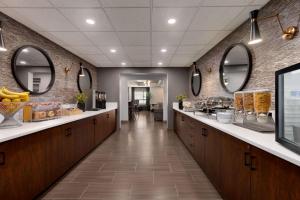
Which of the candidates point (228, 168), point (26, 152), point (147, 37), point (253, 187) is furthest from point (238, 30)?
point (26, 152)

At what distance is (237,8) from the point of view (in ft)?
8.36

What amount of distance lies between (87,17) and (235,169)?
2.86m

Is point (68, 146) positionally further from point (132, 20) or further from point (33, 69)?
point (132, 20)

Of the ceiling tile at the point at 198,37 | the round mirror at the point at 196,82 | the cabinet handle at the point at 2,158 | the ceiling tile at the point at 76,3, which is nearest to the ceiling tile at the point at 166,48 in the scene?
the ceiling tile at the point at 198,37

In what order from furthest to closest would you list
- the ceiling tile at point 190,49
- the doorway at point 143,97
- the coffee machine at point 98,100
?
1. the doorway at point 143,97
2. the coffee machine at point 98,100
3. the ceiling tile at point 190,49

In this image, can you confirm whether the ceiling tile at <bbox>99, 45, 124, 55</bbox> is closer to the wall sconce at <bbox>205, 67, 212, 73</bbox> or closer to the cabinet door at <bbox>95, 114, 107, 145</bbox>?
the cabinet door at <bbox>95, 114, 107, 145</bbox>

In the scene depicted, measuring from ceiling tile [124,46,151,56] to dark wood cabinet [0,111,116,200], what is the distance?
228 centimetres

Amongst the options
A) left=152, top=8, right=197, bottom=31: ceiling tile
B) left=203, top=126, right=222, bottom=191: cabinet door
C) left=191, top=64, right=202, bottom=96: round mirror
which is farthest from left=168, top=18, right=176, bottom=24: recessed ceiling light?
left=191, top=64, right=202, bottom=96: round mirror

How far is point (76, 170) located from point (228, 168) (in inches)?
94.8

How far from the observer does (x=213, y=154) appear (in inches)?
93.0

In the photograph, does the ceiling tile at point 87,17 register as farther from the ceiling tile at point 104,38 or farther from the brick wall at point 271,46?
the brick wall at point 271,46

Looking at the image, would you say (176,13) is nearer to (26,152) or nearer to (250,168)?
(250,168)

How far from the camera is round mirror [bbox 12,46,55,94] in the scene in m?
2.97

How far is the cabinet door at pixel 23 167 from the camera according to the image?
63.2 inches
